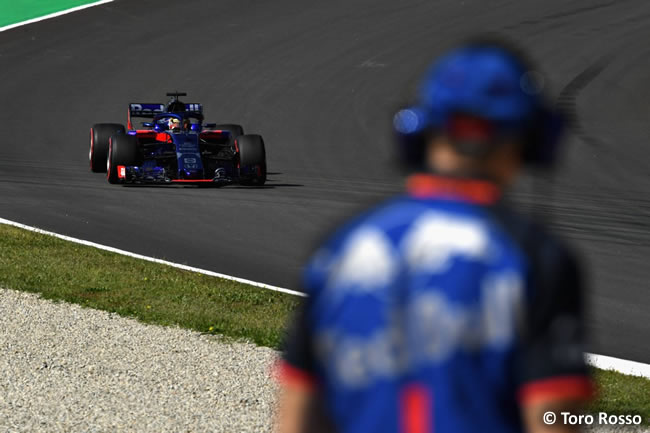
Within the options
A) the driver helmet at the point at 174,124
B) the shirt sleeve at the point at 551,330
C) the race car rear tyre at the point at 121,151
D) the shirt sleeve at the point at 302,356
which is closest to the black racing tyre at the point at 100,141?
the driver helmet at the point at 174,124

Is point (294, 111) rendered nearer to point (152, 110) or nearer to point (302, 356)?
point (152, 110)

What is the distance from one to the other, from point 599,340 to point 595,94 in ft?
61.4

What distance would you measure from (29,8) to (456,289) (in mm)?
38062

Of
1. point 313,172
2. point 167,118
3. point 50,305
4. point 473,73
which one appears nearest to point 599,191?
point 313,172

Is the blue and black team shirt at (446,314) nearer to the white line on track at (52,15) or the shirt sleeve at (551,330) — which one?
the shirt sleeve at (551,330)

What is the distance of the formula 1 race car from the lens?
18.4 m

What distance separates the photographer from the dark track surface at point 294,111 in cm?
1370

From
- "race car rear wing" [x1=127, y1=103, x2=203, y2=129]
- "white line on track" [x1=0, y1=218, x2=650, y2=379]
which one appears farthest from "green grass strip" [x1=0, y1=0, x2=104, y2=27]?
"white line on track" [x1=0, y1=218, x2=650, y2=379]

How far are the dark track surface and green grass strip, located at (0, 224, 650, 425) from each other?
92 centimetres

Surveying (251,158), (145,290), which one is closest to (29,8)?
(251,158)

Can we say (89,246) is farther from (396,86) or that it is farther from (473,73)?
(396,86)

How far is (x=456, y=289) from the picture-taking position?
1.84 m

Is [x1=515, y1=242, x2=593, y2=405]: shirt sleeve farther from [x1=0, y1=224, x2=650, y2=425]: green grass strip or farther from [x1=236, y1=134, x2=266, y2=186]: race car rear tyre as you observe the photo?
[x1=236, y1=134, x2=266, y2=186]: race car rear tyre

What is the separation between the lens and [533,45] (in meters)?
31.7
